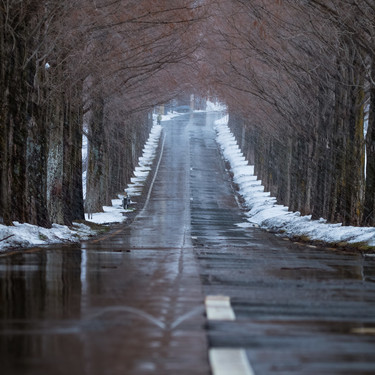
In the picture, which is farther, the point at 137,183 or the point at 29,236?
the point at 137,183

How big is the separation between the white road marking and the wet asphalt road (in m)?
0.07

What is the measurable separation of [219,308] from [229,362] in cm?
293

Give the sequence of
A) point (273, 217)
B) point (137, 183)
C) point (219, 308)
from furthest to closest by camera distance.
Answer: point (137, 183) → point (273, 217) → point (219, 308)

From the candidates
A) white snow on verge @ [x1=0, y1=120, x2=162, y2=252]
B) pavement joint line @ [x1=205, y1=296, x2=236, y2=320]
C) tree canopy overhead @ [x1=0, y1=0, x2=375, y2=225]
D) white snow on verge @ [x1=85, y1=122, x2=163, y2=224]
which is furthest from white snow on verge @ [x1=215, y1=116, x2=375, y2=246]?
pavement joint line @ [x1=205, y1=296, x2=236, y2=320]

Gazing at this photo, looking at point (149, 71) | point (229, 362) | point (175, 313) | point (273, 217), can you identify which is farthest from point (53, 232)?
point (273, 217)

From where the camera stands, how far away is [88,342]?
630 centimetres

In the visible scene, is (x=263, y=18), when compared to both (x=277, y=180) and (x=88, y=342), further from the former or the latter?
(x=277, y=180)

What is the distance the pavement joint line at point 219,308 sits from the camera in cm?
783

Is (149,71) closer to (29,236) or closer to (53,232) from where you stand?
(53,232)

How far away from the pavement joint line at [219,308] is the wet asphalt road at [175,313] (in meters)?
0.09

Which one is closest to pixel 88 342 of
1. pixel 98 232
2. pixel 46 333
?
pixel 46 333

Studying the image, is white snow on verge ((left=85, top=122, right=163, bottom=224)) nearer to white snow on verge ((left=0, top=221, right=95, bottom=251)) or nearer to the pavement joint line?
white snow on verge ((left=0, top=221, right=95, bottom=251))

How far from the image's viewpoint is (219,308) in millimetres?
8445

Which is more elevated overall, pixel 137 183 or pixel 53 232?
pixel 137 183
